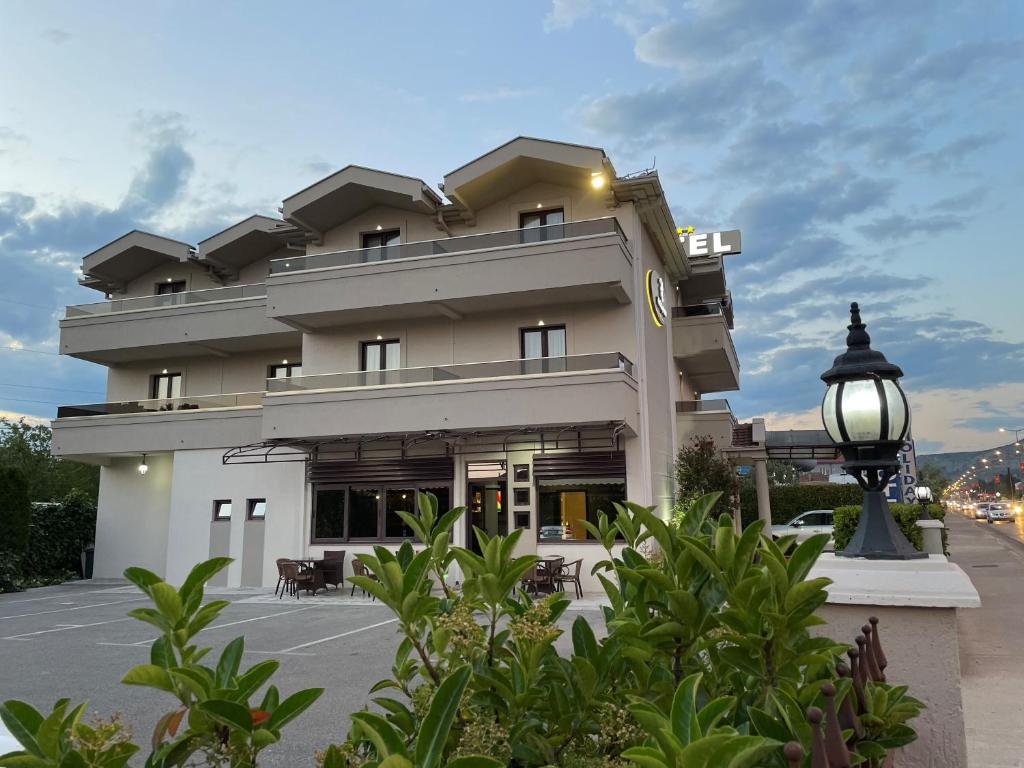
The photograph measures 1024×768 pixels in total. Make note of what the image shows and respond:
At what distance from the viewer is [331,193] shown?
65.0 feet

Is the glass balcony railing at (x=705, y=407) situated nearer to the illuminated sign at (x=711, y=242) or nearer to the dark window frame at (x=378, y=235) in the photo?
the illuminated sign at (x=711, y=242)

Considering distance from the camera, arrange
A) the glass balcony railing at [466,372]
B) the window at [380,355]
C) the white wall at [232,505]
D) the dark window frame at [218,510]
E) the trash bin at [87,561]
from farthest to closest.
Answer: the trash bin at [87,561]
the dark window frame at [218,510]
the window at [380,355]
the white wall at [232,505]
the glass balcony railing at [466,372]

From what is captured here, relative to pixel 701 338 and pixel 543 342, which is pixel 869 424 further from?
pixel 701 338

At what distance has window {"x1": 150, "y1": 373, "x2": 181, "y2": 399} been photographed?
944 inches

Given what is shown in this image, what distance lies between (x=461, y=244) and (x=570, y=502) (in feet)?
23.9

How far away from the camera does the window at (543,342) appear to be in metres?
19.0

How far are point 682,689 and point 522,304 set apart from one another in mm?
17576

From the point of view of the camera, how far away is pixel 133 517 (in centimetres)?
2317

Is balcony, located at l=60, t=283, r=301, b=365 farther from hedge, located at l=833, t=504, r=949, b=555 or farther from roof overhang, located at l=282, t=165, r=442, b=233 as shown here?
hedge, located at l=833, t=504, r=949, b=555

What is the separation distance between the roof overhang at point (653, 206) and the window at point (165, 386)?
1601cm

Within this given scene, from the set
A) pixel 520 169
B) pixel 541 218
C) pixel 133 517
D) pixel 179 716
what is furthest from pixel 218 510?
pixel 179 716

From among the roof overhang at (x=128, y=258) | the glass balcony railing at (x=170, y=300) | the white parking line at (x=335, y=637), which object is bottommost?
the white parking line at (x=335, y=637)

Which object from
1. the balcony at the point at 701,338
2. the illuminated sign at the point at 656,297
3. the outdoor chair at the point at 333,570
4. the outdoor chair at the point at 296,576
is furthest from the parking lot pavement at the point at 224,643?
the balcony at the point at 701,338

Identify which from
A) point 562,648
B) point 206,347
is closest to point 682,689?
point 562,648
